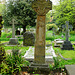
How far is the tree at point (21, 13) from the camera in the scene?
18.1m

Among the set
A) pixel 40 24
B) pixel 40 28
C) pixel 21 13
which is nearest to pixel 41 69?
pixel 40 28

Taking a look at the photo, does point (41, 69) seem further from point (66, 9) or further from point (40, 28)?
point (66, 9)

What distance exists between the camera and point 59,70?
433 centimetres

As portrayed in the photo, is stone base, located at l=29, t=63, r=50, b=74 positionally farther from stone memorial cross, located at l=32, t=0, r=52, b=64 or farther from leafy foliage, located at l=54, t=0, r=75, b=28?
leafy foliage, located at l=54, t=0, r=75, b=28

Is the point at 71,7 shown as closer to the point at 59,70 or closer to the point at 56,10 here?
the point at 56,10

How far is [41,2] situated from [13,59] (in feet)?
7.46

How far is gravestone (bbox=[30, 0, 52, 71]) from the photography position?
171 inches

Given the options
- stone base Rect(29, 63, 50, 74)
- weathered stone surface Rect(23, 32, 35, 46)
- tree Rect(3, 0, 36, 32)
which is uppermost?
tree Rect(3, 0, 36, 32)

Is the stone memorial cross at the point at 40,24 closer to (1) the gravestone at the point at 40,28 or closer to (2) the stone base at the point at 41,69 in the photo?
(1) the gravestone at the point at 40,28

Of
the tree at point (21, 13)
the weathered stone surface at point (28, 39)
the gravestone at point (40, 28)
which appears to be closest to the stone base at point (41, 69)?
the gravestone at point (40, 28)

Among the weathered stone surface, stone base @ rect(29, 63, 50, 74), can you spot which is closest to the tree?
the weathered stone surface

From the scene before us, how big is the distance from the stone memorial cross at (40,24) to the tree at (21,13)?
13561mm

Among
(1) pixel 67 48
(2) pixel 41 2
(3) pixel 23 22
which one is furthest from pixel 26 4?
(2) pixel 41 2

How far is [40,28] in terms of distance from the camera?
444cm
